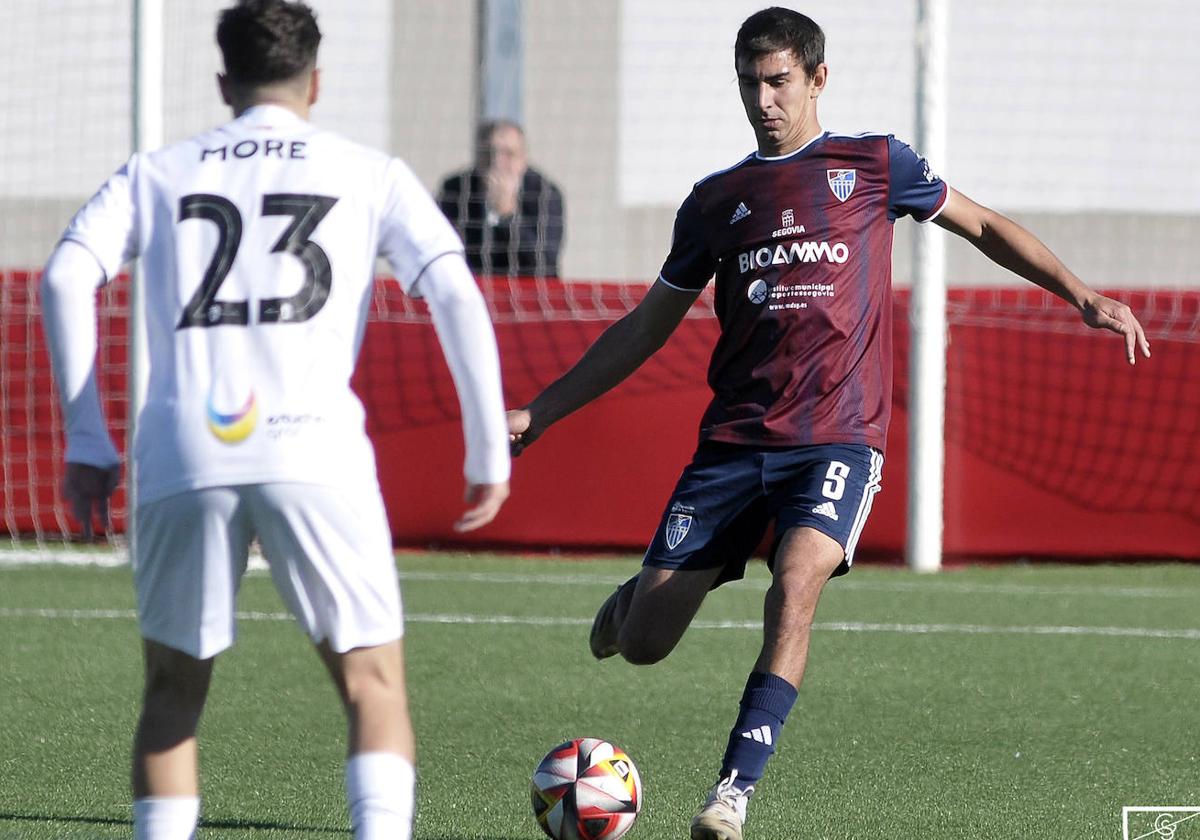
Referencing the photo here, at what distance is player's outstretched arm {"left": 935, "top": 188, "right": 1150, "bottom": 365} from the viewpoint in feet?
15.8

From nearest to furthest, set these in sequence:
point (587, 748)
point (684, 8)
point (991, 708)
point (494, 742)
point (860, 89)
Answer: point (587, 748)
point (494, 742)
point (991, 708)
point (860, 89)
point (684, 8)

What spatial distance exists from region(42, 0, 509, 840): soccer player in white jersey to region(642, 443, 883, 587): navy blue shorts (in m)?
1.45

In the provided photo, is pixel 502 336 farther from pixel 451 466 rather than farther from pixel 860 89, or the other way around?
pixel 860 89

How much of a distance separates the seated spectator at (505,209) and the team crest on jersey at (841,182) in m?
6.06

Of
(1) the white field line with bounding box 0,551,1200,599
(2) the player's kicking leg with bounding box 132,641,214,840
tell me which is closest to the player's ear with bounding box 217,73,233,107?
(2) the player's kicking leg with bounding box 132,641,214,840

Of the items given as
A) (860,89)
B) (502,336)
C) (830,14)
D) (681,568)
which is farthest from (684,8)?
(681,568)

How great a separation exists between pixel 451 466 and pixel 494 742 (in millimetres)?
4588

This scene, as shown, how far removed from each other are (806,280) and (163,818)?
7.43 feet

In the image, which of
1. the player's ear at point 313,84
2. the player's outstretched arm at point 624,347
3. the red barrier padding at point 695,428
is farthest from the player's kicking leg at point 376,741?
the red barrier padding at point 695,428

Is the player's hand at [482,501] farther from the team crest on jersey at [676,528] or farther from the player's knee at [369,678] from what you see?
the team crest on jersey at [676,528]

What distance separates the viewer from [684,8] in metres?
15.3

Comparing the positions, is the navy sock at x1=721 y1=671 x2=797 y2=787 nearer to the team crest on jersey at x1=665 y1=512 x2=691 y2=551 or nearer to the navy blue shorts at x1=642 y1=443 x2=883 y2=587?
the navy blue shorts at x1=642 y1=443 x2=883 y2=587

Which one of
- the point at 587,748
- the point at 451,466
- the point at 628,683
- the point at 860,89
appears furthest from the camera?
the point at 860,89

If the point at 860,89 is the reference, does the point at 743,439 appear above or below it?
below
